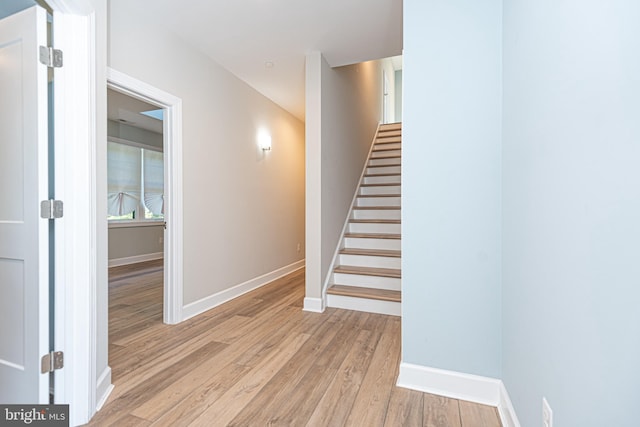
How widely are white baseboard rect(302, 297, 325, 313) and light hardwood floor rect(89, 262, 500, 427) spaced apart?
0.29ft

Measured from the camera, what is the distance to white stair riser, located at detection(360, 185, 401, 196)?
4.41 meters

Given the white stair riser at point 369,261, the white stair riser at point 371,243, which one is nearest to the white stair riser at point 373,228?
the white stair riser at point 371,243

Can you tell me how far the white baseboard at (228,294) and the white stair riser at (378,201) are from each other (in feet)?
4.90

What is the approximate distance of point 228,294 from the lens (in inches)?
131

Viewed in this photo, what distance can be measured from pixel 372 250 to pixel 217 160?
1.98 metres

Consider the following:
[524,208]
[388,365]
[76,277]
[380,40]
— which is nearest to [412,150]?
[524,208]

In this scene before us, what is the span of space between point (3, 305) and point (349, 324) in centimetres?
222

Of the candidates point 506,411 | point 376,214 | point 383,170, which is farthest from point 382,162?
point 506,411

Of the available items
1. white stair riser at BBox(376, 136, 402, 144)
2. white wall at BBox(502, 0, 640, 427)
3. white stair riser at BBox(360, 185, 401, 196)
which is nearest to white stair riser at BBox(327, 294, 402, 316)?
white wall at BBox(502, 0, 640, 427)

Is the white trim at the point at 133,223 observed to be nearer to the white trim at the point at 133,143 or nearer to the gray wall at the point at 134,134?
the white trim at the point at 133,143

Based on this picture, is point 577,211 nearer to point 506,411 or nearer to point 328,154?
point 506,411

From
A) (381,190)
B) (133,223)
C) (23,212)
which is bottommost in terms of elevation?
(133,223)

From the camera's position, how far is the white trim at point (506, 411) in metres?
1.32

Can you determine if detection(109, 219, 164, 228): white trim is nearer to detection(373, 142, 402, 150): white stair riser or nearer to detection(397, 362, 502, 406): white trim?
detection(373, 142, 402, 150): white stair riser
